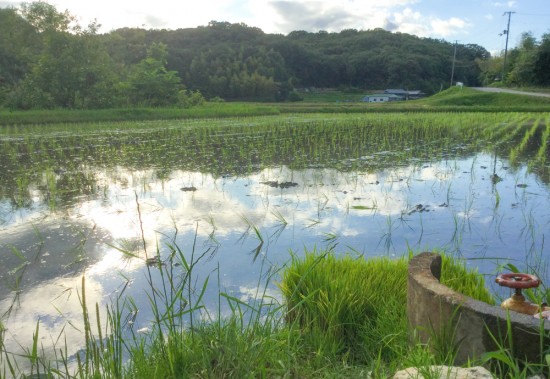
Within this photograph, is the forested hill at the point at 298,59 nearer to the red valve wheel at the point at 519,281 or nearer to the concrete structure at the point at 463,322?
the concrete structure at the point at 463,322

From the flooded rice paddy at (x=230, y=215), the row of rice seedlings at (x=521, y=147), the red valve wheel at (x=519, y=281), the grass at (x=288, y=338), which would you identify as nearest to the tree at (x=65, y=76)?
the flooded rice paddy at (x=230, y=215)

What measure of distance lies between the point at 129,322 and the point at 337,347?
1.07m

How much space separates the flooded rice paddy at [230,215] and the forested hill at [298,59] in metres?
34.9

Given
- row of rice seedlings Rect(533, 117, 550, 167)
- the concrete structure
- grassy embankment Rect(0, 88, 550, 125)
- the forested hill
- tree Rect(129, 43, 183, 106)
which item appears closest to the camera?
the concrete structure

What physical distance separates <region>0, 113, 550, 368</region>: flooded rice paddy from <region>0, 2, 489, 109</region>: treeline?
1401 cm

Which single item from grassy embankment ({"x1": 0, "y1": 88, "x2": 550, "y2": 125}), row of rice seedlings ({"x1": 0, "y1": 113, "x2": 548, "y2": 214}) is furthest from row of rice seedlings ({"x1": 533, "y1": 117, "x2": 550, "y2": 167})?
grassy embankment ({"x1": 0, "y1": 88, "x2": 550, "y2": 125})

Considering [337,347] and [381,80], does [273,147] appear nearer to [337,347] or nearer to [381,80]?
[337,347]

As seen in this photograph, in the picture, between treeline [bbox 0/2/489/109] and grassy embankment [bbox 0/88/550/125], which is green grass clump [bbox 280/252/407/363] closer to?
grassy embankment [bbox 0/88/550/125]

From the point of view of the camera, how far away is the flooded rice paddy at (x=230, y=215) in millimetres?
2615

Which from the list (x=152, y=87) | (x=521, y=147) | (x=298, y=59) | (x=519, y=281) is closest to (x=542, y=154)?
(x=521, y=147)

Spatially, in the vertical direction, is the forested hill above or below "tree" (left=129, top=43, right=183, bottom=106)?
above

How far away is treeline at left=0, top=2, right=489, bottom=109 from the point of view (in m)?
20.4

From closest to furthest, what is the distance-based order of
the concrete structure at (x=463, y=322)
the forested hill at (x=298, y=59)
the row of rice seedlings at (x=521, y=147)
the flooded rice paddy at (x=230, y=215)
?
the concrete structure at (x=463, y=322) → the flooded rice paddy at (x=230, y=215) → the row of rice seedlings at (x=521, y=147) → the forested hill at (x=298, y=59)

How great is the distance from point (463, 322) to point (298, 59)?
2226 inches
